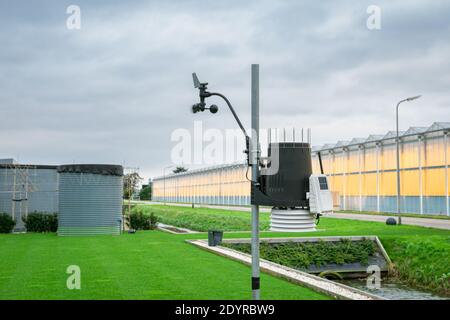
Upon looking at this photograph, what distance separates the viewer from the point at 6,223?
34812 millimetres

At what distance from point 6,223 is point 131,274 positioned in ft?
71.5

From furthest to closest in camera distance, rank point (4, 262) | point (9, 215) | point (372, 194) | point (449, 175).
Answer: point (372, 194), point (449, 175), point (9, 215), point (4, 262)

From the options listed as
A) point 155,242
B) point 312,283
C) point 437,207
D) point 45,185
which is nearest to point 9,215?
point 45,185

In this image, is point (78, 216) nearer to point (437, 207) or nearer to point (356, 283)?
point (356, 283)

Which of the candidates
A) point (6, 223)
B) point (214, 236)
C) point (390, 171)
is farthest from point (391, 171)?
point (214, 236)

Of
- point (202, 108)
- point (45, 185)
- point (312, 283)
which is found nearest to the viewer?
point (202, 108)

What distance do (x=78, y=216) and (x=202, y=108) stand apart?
74.2 feet

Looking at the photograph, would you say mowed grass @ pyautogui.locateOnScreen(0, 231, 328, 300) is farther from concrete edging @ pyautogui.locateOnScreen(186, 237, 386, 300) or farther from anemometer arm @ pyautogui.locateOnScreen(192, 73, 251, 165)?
anemometer arm @ pyautogui.locateOnScreen(192, 73, 251, 165)

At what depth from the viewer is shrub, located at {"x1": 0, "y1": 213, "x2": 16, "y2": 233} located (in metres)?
34.7

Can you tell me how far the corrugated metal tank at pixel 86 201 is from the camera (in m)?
30.8

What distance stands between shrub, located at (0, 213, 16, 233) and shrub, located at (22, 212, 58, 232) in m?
0.83

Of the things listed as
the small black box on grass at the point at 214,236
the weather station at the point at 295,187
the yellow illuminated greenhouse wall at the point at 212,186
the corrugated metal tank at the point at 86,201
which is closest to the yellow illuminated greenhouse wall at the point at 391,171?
the corrugated metal tank at the point at 86,201

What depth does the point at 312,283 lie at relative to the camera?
14164 millimetres

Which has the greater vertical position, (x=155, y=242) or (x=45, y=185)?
(x=45, y=185)
